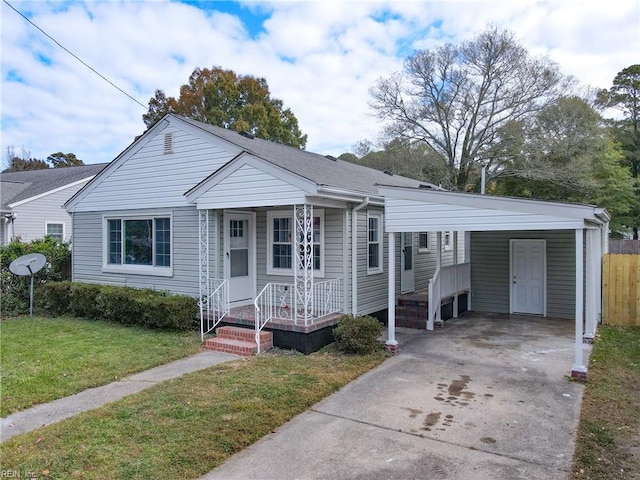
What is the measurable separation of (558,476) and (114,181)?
1139 cm

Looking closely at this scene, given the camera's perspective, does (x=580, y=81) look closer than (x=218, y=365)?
No

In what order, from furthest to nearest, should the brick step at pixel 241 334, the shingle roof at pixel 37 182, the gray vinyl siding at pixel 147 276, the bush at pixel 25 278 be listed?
the shingle roof at pixel 37 182
the bush at pixel 25 278
the gray vinyl siding at pixel 147 276
the brick step at pixel 241 334

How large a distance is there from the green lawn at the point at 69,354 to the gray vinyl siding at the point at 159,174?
3.16 m

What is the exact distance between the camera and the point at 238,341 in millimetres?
A: 7898

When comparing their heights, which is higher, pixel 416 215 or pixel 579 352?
pixel 416 215

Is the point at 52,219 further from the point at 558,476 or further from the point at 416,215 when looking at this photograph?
the point at 558,476

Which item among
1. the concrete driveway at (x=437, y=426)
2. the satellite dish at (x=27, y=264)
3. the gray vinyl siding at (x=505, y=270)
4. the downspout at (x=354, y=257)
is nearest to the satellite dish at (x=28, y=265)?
the satellite dish at (x=27, y=264)

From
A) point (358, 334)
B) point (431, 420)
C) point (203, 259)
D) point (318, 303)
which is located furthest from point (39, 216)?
point (431, 420)

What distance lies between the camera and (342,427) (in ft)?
15.1

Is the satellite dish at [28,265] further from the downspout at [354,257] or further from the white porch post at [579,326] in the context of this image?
the white porch post at [579,326]

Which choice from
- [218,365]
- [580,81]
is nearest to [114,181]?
[218,365]

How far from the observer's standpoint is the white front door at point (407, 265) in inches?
451

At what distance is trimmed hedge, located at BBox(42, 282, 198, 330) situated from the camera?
348 inches

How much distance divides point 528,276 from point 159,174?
32.7ft
